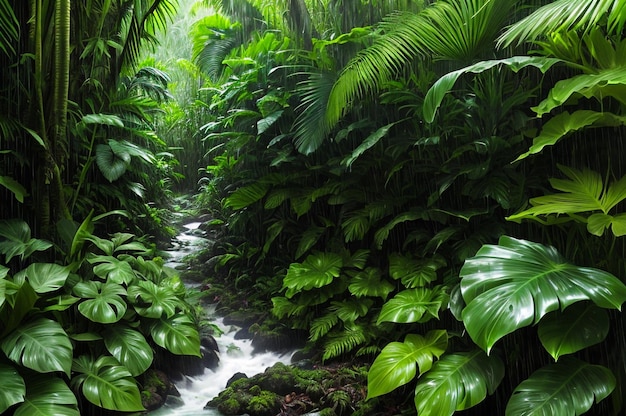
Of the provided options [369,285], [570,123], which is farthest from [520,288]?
[369,285]

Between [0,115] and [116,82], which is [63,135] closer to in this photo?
[0,115]

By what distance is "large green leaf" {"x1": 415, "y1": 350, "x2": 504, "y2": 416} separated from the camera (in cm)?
269

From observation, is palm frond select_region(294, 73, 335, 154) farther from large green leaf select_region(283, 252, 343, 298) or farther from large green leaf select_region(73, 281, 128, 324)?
large green leaf select_region(73, 281, 128, 324)

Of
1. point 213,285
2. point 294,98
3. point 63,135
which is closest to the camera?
point 63,135

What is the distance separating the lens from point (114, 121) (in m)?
4.24

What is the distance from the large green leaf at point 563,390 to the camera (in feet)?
7.94

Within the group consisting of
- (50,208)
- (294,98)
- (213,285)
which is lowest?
(213,285)

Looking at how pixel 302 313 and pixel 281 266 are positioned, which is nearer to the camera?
pixel 302 313

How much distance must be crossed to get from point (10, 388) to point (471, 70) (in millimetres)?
3194

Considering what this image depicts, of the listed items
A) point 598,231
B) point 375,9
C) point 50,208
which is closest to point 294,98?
point 375,9

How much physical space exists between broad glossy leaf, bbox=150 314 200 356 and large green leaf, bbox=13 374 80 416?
2.43 feet

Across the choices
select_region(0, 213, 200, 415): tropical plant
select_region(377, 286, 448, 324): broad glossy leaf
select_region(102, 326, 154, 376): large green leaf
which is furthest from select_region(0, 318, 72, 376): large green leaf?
select_region(377, 286, 448, 324): broad glossy leaf

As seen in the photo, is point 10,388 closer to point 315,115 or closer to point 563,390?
point 563,390

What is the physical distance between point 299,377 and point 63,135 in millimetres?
2725
